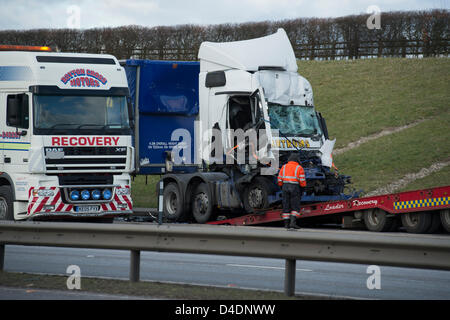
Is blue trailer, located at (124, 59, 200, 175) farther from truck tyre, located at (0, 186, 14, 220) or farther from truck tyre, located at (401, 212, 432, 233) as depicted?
truck tyre, located at (401, 212, 432, 233)

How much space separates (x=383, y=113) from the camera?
33312 millimetres

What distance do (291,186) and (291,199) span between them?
0.29m

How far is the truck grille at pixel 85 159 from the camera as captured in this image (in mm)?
15562

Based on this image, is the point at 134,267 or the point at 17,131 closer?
the point at 134,267

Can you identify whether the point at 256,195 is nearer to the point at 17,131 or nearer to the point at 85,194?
the point at 85,194

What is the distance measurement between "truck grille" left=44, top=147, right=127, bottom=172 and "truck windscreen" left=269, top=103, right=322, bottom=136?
3586 millimetres

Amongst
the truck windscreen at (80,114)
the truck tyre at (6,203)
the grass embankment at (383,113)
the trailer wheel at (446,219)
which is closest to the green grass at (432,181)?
the grass embankment at (383,113)

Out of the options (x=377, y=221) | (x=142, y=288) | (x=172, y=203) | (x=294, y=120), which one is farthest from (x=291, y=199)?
(x=142, y=288)

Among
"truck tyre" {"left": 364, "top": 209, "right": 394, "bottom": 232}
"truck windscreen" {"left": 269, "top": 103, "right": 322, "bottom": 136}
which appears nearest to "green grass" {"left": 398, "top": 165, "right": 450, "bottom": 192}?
"truck windscreen" {"left": 269, "top": 103, "right": 322, "bottom": 136}

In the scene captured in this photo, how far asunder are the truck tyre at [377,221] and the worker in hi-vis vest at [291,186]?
1.75 m

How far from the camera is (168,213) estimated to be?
66.3 feet

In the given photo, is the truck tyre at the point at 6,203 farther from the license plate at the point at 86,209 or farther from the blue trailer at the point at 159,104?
the blue trailer at the point at 159,104
